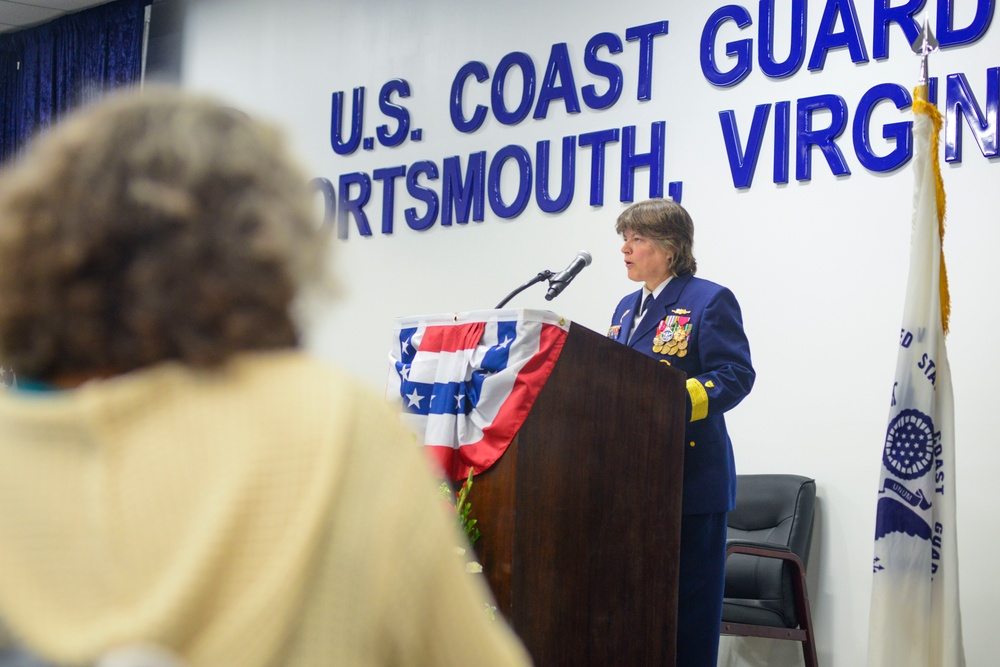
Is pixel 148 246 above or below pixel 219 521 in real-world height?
above

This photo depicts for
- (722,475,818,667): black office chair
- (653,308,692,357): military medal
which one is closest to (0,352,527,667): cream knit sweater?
(653,308,692,357): military medal

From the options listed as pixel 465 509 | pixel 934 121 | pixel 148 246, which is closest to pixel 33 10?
pixel 934 121

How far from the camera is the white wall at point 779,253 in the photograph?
12.3 feet

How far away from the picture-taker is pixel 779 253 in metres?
4.23

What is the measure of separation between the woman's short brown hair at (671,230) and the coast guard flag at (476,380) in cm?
88

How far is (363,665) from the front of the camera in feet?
2.35

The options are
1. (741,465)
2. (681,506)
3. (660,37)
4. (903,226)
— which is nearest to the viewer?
(681,506)

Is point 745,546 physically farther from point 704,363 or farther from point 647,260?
point 647,260

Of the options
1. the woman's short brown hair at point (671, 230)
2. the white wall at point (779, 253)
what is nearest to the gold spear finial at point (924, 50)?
the white wall at point (779, 253)

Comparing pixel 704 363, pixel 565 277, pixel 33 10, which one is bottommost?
pixel 704 363

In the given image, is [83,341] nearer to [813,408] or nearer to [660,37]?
[813,408]

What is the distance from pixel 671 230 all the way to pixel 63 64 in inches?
208

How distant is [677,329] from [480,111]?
256cm

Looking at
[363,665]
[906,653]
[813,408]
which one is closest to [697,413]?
[906,653]
